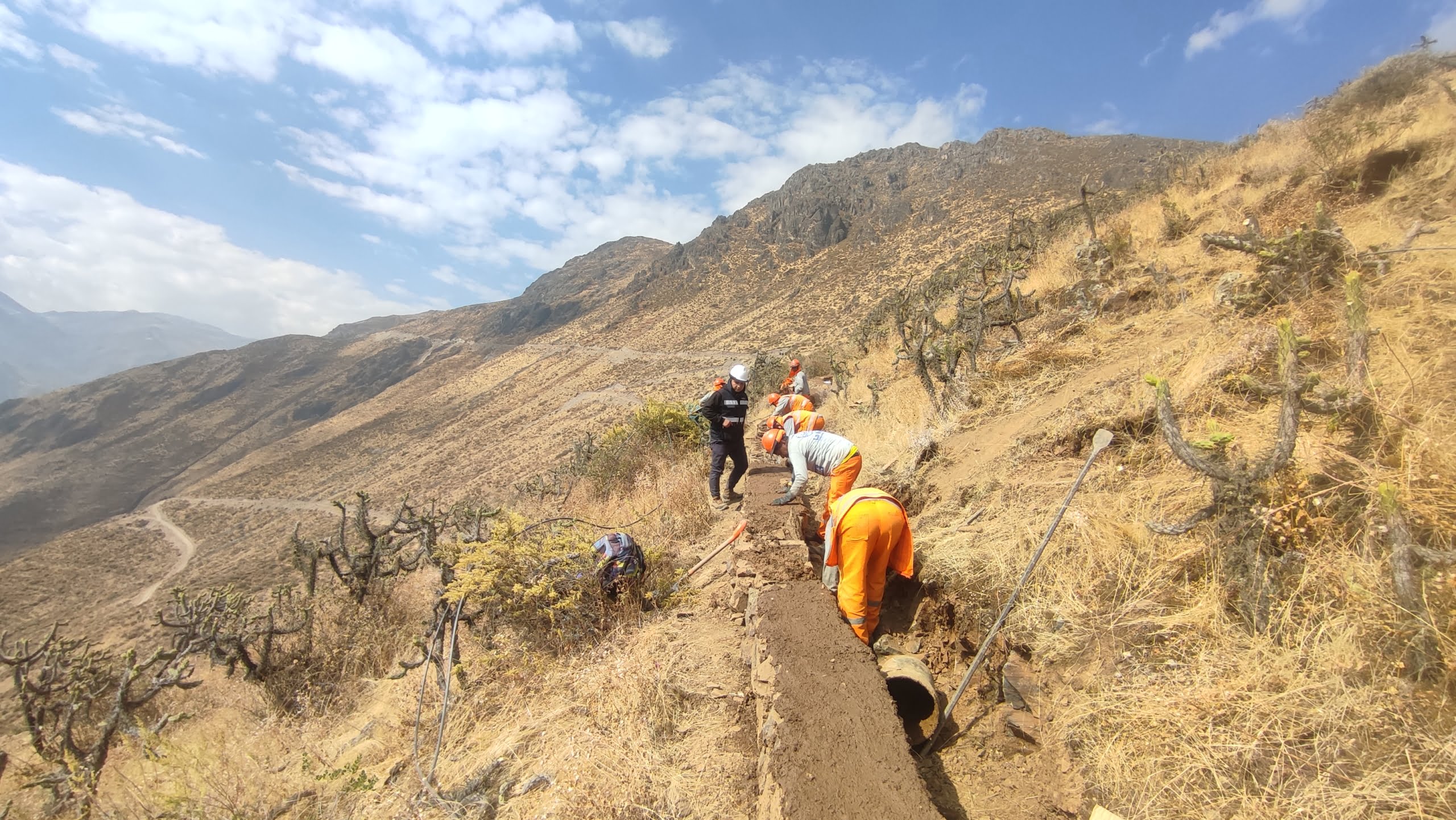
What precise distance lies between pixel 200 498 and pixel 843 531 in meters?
63.1

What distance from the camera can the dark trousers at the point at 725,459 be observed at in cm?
662

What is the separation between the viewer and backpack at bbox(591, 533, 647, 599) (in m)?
4.62

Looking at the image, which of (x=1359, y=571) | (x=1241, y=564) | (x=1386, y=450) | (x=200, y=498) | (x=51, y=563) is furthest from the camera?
(x=200, y=498)

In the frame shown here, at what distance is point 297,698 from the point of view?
19.2 feet

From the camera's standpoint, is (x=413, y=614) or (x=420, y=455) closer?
(x=413, y=614)

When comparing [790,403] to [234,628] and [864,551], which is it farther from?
A: [234,628]

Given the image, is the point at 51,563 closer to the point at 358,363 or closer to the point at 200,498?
the point at 200,498

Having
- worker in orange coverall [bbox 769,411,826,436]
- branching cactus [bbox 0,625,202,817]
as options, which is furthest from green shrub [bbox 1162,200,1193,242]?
branching cactus [bbox 0,625,202,817]

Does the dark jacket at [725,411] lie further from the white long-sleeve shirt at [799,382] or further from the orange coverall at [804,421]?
the white long-sleeve shirt at [799,382]

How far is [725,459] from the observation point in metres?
6.80

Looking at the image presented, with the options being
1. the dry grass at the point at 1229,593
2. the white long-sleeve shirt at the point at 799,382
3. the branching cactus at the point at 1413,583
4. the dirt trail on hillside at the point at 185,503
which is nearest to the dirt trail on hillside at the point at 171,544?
the dirt trail on hillside at the point at 185,503

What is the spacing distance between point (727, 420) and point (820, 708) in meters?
3.92

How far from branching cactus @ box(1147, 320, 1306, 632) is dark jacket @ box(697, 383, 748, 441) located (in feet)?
13.8

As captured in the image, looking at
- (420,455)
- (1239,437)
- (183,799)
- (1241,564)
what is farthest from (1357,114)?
(420,455)
